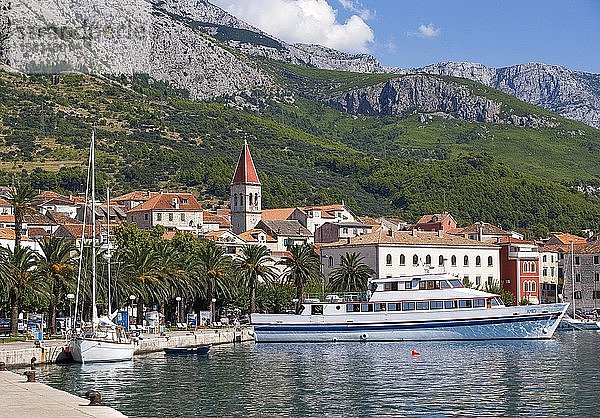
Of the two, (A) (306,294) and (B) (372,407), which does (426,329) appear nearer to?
(A) (306,294)

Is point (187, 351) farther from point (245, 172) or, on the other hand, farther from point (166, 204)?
point (245, 172)

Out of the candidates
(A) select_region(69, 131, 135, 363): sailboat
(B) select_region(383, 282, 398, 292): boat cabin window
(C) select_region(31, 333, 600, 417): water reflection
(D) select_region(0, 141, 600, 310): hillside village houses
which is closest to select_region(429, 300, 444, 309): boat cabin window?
(B) select_region(383, 282, 398, 292): boat cabin window

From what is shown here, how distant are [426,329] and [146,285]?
20475 millimetres

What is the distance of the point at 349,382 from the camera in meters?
46.4

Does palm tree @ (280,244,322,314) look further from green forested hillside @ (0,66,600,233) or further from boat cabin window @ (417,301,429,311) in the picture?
green forested hillside @ (0,66,600,233)

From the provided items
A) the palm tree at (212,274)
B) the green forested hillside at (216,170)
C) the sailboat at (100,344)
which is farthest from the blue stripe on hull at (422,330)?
the green forested hillside at (216,170)

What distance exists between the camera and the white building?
105 meters

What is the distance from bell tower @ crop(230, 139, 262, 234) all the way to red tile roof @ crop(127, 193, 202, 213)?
22.6ft

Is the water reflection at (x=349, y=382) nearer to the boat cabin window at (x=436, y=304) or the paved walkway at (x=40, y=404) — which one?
the paved walkway at (x=40, y=404)

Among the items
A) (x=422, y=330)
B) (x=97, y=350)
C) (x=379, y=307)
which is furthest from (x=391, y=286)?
(x=97, y=350)

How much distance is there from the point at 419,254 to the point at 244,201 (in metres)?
40.0

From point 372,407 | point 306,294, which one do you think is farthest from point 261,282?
point 372,407

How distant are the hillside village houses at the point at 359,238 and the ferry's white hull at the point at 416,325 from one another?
68.3ft

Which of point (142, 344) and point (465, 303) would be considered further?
point (465, 303)
